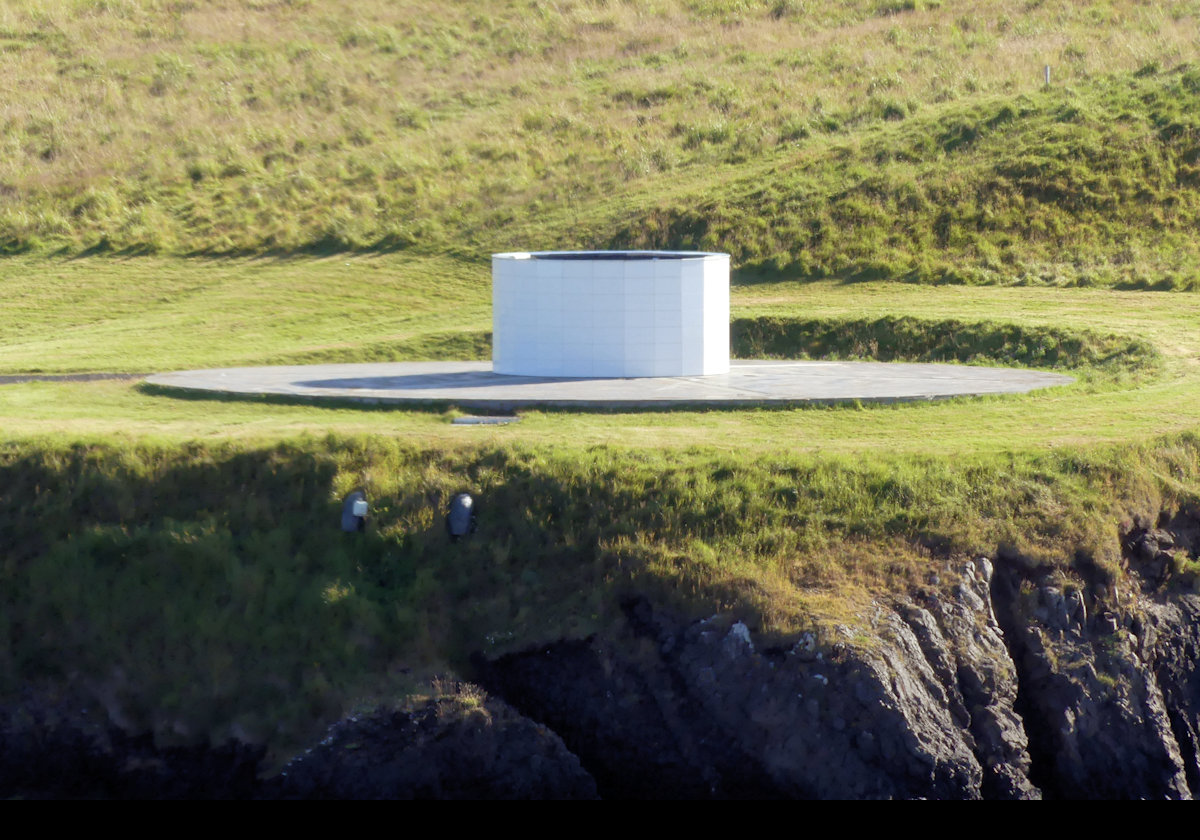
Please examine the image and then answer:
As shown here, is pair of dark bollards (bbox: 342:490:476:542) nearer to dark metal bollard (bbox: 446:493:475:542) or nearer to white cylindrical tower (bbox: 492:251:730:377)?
dark metal bollard (bbox: 446:493:475:542)

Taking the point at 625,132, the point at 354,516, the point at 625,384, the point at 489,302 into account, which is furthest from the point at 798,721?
the point at 625,132

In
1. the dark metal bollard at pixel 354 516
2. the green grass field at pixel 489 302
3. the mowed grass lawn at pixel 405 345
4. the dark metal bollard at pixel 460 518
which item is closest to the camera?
the green grass field at pixel 489 302

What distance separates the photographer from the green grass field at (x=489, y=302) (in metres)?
12.2

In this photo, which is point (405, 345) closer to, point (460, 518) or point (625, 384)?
point (625, 384)

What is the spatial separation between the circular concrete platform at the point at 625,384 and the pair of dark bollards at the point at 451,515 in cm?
309

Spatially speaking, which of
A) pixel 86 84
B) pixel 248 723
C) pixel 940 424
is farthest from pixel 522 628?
pixel 86 84

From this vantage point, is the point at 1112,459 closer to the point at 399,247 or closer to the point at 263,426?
the point at 263,426

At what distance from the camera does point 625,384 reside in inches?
685

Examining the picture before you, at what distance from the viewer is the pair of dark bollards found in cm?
1257

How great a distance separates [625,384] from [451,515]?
5.13 metres

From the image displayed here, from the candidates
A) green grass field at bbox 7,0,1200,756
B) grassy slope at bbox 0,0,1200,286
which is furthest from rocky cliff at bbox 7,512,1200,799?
grassy slope at bbox 0,0,1200,286

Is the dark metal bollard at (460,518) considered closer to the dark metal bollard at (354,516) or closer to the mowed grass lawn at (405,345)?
the dark metal bollard at (354,516)

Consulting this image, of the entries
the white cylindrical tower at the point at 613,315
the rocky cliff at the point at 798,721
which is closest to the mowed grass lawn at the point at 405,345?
the rocky cliff at the point at 798,721

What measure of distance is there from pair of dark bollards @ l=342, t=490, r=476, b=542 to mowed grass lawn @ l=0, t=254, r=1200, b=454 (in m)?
0.97
